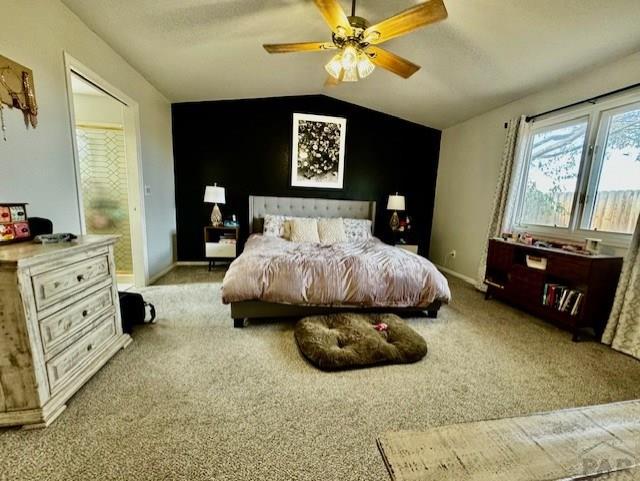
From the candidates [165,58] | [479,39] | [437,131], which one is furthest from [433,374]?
[437,131]

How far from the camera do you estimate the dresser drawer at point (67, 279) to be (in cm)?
133

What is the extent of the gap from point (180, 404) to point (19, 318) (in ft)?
2.82

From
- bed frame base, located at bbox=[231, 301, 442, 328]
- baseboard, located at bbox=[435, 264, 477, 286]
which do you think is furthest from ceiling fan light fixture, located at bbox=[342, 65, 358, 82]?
baseboard, located at bbox=[435, 264, 477, 286]

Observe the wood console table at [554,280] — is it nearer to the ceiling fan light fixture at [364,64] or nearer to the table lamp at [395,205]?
the table lamp at [395,205]

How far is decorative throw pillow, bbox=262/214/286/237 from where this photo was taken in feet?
12.9

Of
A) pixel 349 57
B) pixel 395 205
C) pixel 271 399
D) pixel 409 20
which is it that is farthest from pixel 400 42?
pixel 271 399

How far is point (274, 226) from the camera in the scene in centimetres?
396

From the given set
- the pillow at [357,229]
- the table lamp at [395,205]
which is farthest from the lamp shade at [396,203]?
the pillow at [357,229]

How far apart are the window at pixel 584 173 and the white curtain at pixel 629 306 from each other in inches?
11.0

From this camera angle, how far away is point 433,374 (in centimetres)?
183

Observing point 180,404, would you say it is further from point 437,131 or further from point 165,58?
point 437,131

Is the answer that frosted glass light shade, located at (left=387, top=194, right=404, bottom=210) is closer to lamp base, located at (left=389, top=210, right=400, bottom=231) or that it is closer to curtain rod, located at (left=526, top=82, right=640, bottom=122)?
lamp base, located at (left=389, top=210, right=400, bottom=231)

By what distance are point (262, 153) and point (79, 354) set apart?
11.3 ft

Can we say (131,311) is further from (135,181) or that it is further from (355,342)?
(355,342)
